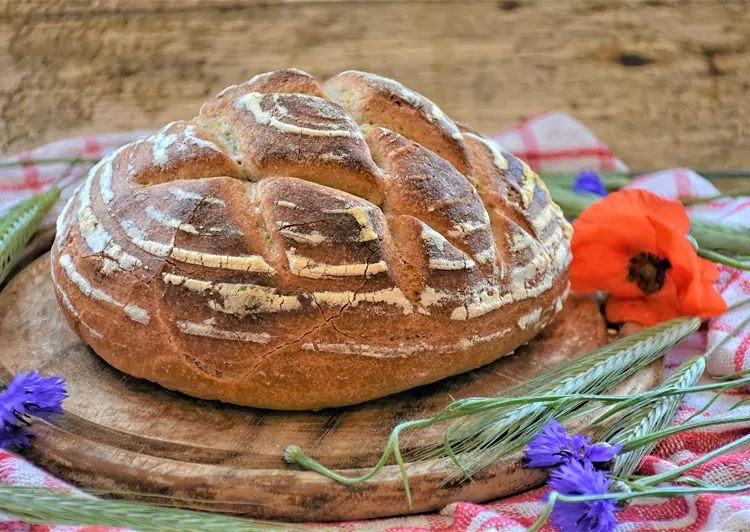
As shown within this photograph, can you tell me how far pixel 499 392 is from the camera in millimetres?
1852

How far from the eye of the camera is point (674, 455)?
1844mm

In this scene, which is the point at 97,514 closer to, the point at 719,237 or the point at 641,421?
the point at 641,421

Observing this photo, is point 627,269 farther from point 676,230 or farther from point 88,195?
point 88,195

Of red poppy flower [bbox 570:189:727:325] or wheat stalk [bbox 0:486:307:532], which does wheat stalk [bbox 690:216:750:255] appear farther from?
wheat stalk [bbox 0:486:307:532]

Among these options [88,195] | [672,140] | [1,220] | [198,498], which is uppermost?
[88,195]

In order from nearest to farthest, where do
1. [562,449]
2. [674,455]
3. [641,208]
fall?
[562,449], [674,455], [641,208]

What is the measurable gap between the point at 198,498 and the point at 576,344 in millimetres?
1083

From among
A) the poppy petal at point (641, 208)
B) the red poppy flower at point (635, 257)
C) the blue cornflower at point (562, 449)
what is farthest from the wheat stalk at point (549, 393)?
the poppy petal at point (641, 208)

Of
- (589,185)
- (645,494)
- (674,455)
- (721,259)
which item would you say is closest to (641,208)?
(721,259)

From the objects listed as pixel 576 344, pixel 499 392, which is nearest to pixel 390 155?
pixel 499 392

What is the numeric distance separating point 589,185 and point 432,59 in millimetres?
1229

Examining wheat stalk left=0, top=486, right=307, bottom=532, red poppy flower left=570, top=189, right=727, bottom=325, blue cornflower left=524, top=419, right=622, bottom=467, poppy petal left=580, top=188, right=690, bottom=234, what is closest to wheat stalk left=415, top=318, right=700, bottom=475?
blue cornflower left=524, top=419, right=622, bottom=467

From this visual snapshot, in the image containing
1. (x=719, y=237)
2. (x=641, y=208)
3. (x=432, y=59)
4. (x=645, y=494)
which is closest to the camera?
(x=645, y=494)

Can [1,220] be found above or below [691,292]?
above
